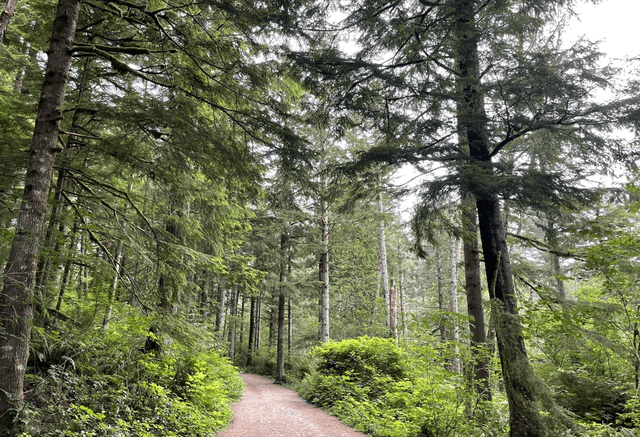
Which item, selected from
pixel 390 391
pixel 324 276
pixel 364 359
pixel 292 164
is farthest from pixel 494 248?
pixel 324 276

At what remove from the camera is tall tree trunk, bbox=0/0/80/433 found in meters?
3.39

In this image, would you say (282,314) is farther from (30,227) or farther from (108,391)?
(30,227)

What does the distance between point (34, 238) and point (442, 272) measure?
2325 centimetres

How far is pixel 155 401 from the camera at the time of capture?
5.79m

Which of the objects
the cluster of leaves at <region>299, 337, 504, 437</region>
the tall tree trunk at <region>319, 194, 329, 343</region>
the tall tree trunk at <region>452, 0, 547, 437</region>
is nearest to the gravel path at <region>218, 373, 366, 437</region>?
the cluster of leaves at <region>299, 337, 504, 437</region>

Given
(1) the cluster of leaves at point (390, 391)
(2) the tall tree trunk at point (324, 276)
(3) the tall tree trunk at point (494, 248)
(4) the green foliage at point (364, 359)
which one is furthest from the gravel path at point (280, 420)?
(3) the tall tree trunk at point (494, 248)

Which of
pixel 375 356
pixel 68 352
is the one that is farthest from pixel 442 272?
pixel 68 352

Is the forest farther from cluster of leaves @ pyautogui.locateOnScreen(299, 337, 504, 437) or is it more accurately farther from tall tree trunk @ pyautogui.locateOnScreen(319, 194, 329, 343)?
tall tree trunk @ pyautogui.locateOnScreen(319, 194, 329, 343)

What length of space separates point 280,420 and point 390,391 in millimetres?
2988

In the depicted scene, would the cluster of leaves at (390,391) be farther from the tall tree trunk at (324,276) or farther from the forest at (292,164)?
the tall tree trunk at (324,276)

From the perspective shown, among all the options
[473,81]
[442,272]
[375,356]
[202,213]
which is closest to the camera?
[473,81]

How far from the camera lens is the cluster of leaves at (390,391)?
5.29 meters

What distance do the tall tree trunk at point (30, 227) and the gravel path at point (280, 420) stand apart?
14.9 feet

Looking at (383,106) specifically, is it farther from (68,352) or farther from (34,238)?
(68,352)
